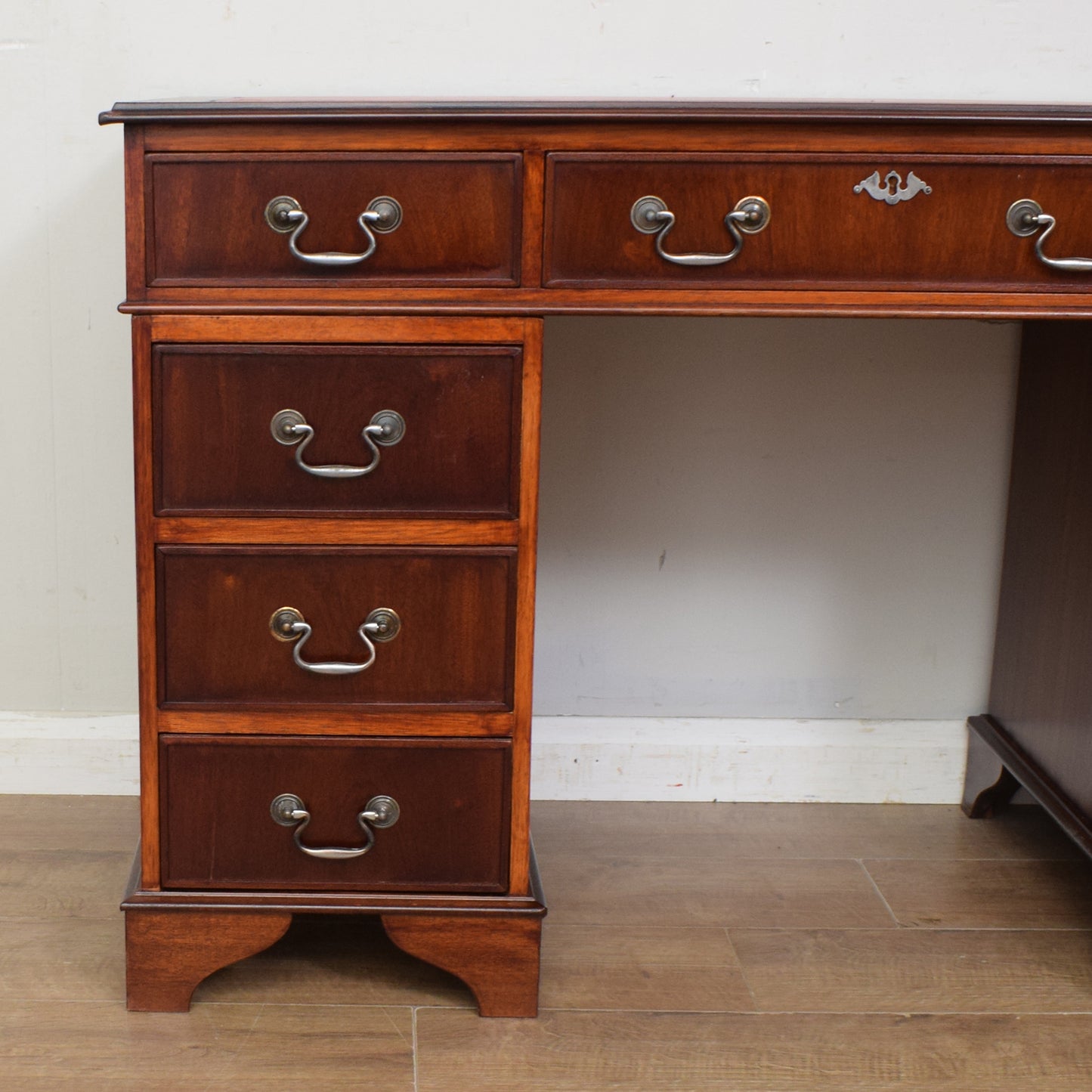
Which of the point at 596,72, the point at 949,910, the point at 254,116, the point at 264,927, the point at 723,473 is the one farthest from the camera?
the point at 723,473

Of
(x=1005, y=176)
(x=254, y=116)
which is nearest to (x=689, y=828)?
(x=1005, y=176)

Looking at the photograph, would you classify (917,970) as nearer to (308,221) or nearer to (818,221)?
(818,221)

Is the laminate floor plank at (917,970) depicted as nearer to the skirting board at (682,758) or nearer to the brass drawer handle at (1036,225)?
the skirting board at (682,758)

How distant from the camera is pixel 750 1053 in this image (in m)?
1.36

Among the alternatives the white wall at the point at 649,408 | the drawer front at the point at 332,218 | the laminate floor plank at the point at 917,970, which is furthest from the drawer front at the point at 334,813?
the white wall at the point at 649,408

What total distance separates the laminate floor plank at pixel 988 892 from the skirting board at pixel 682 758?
0.21m

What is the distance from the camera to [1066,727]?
67.9 inches

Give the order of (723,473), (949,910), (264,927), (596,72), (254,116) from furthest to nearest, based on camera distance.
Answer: (723,473)
(596,72)
(949,910)
(264,927)
(254,116)

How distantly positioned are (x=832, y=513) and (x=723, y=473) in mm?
174

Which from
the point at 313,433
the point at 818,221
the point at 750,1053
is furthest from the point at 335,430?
the point at 750,1053

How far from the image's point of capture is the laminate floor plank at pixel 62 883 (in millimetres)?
1608

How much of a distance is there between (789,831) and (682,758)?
19 centimetres

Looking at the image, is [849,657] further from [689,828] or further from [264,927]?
[264,927]

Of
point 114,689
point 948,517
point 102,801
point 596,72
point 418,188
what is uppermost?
point 596,72
